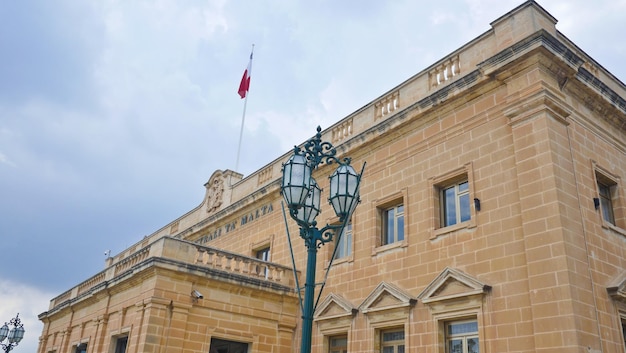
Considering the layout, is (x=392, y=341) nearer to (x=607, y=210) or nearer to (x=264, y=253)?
(x=607, y=210)

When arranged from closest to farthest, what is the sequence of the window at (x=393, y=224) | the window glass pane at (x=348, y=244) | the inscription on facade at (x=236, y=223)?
the window at (x=393, y=224) → the window glass pane at (x=348, y=244) → the inscription on facade at (x=236, y=223)

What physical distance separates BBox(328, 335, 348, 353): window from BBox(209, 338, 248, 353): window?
2.14 m

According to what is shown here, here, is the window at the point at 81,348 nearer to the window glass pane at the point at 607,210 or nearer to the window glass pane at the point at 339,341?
the window glass pane at the point at 339,341

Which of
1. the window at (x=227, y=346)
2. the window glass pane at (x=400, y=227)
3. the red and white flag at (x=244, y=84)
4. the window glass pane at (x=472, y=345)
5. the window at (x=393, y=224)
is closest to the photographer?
the window glass pane at (x=472, y=345)


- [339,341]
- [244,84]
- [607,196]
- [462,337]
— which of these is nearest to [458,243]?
[462,337]

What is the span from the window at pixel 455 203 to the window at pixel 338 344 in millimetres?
3691

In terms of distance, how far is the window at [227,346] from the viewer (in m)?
13.2

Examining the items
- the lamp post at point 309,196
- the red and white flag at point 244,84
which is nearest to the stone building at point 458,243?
the lamp post at point 309,196

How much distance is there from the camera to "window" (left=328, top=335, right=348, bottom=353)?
12.1m

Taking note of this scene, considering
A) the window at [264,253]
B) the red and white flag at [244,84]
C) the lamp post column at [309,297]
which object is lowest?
the lamp post column at [309,297]

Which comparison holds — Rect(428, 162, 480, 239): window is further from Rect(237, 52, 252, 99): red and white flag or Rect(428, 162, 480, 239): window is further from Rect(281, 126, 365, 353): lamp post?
Rect(237, 52, 252, 99): red and white flag

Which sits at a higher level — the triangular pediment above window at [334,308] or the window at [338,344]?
the triangular pediment above window at [334,308]

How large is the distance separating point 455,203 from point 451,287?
1.83 metres

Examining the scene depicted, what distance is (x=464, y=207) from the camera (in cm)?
1057
